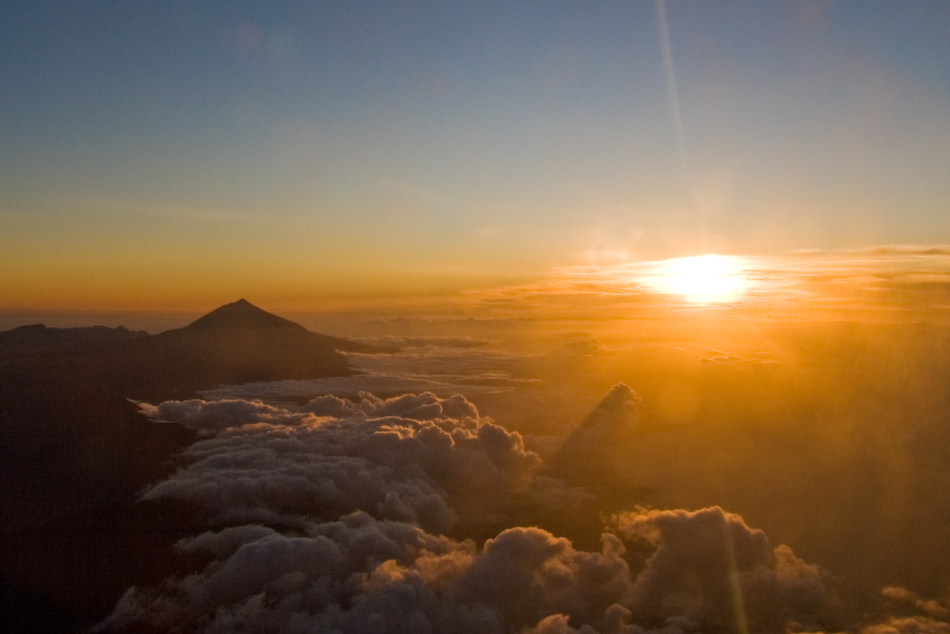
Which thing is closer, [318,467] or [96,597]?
[96,597]

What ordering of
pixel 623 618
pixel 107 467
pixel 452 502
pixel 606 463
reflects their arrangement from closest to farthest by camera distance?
pixel 623 618 → pixel 107 467 → pixel 452 502 → pixel 606 463

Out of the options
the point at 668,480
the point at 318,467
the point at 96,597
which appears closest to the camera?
the point at 96,597

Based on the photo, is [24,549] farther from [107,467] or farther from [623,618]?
[623,618]

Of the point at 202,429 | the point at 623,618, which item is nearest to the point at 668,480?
the point at 623,618

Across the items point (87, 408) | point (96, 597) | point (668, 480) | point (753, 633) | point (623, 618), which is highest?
point (87, 408)

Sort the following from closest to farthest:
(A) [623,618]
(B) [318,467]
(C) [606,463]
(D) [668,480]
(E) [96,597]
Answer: (E) [96,597] → (A) [623,618] → (B) [318,467] → (D) [668,480] → (C) [606,463]

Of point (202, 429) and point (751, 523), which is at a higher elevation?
point (202, 429)

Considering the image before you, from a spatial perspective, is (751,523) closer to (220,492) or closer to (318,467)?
(318,467)

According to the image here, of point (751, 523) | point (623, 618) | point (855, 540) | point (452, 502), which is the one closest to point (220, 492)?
point (452, 502)

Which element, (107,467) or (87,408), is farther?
(87,408)
